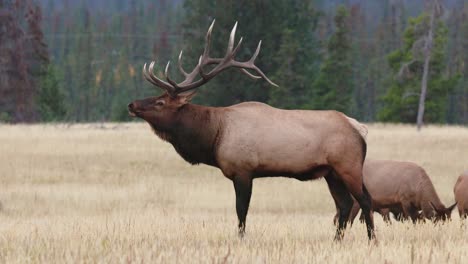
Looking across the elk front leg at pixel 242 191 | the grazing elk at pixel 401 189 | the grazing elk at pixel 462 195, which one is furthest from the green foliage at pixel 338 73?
the elk front leg at pixel 242 191

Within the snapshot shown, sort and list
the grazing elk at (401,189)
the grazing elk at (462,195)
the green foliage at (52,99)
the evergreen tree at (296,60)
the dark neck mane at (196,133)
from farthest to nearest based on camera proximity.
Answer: the green foliage at (52,99) < the evergreen tree at (296,60) < the grazing elk at (401,189) < the grazing elk at (462,195) < the dark neck mane at (196,133)

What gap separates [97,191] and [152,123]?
29.5ft

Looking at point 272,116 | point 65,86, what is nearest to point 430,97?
point 272,116

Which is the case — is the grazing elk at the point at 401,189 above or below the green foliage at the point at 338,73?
above

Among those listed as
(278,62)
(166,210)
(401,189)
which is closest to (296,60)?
(278,62)

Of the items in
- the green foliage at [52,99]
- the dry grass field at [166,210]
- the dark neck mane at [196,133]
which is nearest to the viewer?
the dry grass field at [166,210]

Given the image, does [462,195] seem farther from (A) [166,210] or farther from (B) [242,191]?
(A) [166,210]

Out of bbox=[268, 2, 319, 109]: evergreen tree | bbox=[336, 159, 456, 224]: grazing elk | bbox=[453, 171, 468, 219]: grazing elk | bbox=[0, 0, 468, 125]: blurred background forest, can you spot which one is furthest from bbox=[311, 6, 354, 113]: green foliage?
bbox=[453, 171, 468, 219]: grazing elk

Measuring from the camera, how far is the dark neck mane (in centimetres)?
938

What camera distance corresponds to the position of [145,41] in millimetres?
149250

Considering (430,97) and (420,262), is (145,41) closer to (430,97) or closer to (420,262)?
(430,97)

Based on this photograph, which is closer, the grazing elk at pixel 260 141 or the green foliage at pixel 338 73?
the grazing elk at pixel 260 141

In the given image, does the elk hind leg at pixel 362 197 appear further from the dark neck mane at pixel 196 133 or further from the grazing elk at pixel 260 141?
the dark neck mane at pixel 196 133

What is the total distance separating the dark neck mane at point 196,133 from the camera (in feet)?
30.8
